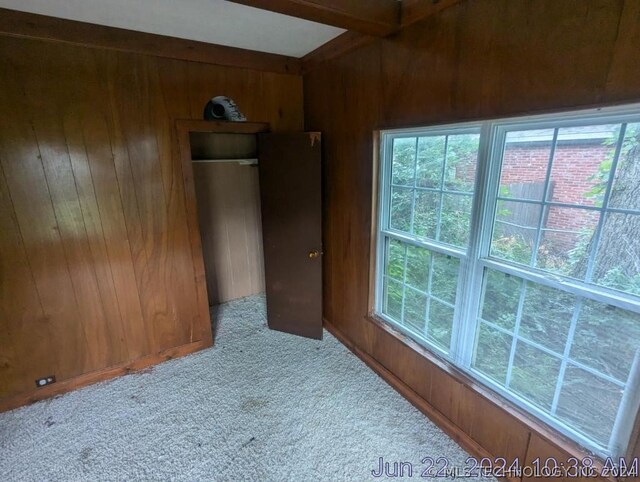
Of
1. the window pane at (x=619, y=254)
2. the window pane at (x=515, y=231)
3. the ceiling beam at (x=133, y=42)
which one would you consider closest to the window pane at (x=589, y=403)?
the window pane at (x=619, y=254)

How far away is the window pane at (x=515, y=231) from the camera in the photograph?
135cm

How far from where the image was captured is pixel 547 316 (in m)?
1.35

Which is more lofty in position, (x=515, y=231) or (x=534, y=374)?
(x=515, y=231)

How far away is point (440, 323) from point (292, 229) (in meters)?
1.43

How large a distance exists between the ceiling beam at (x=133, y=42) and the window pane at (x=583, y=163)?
2155mm

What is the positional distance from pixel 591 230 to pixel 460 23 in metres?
1.11

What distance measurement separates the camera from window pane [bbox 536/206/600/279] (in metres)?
1.19

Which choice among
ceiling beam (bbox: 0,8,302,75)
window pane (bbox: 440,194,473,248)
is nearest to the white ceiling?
ceiling beam (bbox: 0,8,302,75)

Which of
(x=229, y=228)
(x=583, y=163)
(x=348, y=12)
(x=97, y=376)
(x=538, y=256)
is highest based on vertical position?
(x=348, y=12)

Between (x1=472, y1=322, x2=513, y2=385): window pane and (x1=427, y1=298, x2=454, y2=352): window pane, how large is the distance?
0.61 ft

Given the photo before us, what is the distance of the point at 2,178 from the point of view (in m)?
1.78

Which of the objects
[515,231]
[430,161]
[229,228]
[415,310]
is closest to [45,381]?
[229,228]

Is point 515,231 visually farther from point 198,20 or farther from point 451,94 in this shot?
point 198,20

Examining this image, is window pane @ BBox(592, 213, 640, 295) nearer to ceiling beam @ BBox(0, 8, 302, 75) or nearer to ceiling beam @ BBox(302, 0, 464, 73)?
ceiling beam @ BBox(302, 0, 464, 73)
